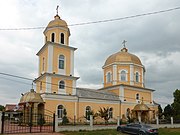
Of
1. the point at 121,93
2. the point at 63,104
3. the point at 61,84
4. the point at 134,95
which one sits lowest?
the point at 63,104

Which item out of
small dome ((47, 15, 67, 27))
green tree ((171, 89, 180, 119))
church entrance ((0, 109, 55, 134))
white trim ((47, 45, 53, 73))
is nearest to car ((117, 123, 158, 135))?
church entrance ((0, 109, 55, 134))

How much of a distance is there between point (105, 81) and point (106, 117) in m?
12.6

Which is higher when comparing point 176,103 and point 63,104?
point 63,104

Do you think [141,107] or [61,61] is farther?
[141,107]

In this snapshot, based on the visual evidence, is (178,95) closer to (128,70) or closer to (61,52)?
(128,70)

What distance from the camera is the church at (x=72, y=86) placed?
32.1m

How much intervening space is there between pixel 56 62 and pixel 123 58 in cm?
1484

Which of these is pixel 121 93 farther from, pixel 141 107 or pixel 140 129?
pixel 140 129

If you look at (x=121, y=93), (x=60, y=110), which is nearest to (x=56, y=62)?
(x=60, y=110)

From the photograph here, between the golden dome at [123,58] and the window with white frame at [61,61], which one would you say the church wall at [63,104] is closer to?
the window with white frame at [61,61]

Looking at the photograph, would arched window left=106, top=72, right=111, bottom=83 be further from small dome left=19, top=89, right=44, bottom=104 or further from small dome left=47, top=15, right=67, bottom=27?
small dome left=19, top=89, right=44, bottom=104

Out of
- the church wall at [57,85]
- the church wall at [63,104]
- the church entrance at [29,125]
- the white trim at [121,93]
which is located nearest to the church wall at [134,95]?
the white trim at [121,93]

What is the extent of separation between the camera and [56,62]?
33.0 metres

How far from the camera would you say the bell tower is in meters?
32.2
